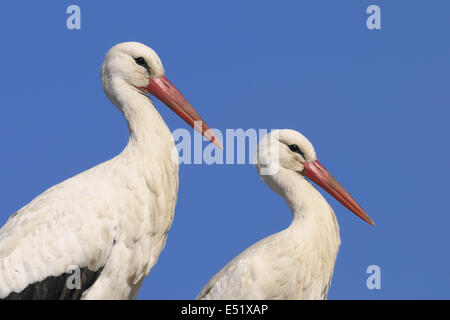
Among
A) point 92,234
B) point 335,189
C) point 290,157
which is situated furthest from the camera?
point 335,189

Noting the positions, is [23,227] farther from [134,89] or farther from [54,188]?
[134,89]

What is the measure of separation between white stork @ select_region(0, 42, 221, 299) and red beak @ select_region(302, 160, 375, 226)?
126 cm

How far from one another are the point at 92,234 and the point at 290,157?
1.75 meters

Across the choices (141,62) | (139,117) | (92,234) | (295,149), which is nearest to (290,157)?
(295,149)

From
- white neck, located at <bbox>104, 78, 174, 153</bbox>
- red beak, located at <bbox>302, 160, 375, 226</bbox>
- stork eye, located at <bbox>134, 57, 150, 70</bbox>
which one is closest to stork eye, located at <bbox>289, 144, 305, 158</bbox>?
red beak, located at <bbox>302, 160, 375, 226</bbox>

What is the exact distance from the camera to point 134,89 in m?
8.32

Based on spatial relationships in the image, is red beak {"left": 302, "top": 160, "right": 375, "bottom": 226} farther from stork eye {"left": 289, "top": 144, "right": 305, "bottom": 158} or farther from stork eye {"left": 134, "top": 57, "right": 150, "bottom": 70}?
stork eye {"left": 134, "top": 57, "right": 150, "bottom": 70}

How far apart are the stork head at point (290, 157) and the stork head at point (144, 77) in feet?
1.53

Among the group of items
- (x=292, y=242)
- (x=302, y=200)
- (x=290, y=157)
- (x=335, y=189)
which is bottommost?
(x=292, y=242)

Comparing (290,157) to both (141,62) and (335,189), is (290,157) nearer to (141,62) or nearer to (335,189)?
(335,189)

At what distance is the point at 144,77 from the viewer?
27.4 ft

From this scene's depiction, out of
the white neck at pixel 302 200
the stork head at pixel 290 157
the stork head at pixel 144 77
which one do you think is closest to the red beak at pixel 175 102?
the stork head at pixel 144 77

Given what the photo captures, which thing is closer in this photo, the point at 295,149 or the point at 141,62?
the point at 141,62
